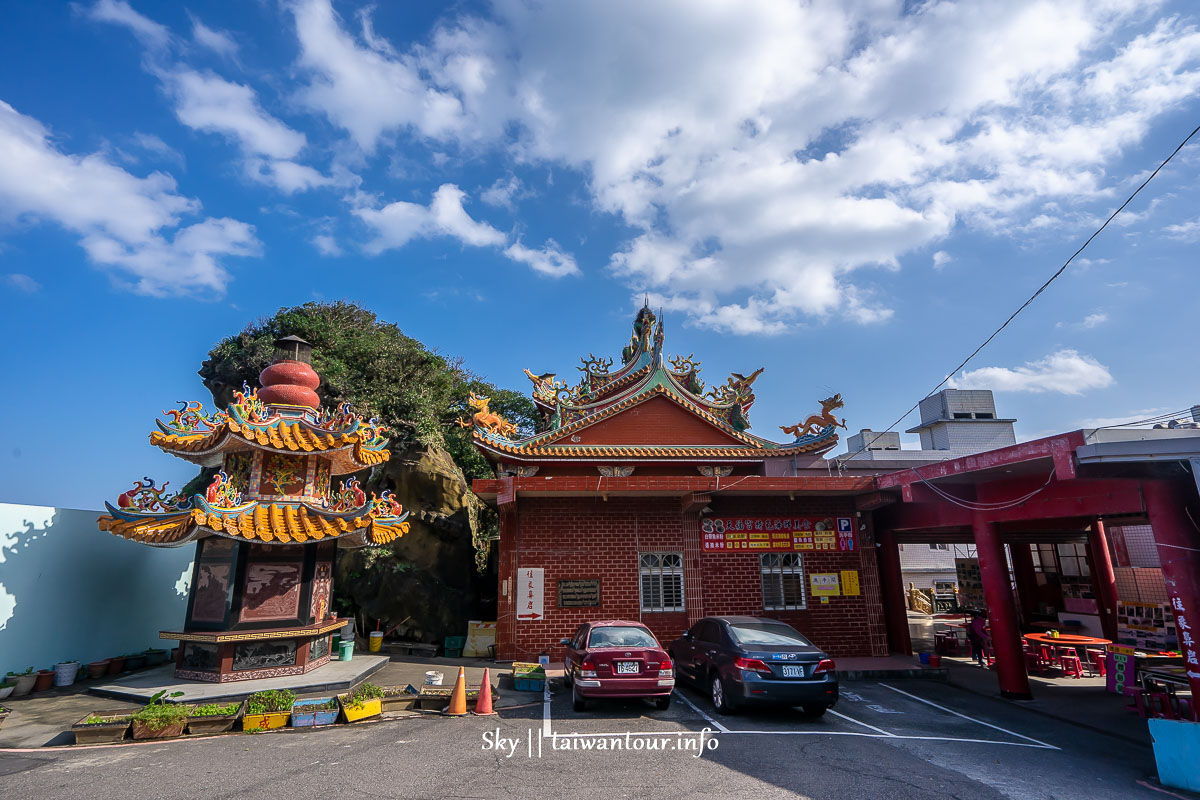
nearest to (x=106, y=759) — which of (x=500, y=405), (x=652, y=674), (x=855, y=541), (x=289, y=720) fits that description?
(x=289, y=720)

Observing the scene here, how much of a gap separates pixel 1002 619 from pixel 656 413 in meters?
9.30

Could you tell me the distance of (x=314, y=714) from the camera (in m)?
9.32

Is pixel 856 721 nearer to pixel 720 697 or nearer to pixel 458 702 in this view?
pixel 720 697

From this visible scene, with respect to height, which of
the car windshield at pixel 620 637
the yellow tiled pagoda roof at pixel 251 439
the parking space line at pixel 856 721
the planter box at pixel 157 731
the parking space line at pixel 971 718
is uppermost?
the yellow tiled pagoda roof at pixel 251 439

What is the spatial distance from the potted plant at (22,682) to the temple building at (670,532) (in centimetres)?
904

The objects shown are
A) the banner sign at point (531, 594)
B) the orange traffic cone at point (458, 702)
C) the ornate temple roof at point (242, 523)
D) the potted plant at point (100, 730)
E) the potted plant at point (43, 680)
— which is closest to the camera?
the potted plant at point (100, 730)

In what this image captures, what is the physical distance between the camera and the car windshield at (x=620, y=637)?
977 centimetres

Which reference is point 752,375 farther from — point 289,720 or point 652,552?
point 289,720

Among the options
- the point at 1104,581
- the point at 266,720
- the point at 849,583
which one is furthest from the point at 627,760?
the point at 1104,581

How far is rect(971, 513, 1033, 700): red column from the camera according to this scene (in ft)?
37.9

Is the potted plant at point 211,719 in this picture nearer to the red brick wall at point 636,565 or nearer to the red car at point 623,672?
the red car at point 623,672

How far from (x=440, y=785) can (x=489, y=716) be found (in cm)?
324

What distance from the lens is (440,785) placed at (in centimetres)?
664

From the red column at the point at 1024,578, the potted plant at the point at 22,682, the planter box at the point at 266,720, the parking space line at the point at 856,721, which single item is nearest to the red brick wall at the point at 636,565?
the parking space line at the point at 856,721
